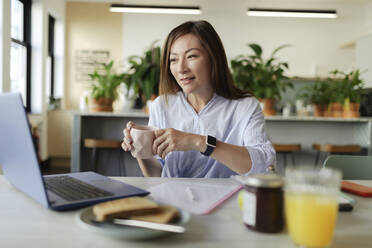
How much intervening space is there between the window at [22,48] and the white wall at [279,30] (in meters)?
1.77

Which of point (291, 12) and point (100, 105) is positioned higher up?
point (291, 12)

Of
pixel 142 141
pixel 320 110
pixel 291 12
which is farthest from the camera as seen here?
pixel 291 12

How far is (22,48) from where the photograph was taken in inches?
193

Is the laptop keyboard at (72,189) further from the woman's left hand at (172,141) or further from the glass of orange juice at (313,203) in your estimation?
the glass of orange juice at (313,203)

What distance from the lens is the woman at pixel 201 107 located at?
1.37 meters

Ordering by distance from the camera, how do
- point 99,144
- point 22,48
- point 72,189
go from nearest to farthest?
point 72,189
point 99,144
point 22,48

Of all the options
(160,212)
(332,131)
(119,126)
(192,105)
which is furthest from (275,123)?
(160,212)

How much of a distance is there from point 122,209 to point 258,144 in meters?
0.79

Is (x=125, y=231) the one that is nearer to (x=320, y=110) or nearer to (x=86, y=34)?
(x=320, y=110)

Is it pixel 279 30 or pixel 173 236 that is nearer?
pixel 173 236

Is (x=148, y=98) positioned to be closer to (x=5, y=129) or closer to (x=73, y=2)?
(x=5, y=129)

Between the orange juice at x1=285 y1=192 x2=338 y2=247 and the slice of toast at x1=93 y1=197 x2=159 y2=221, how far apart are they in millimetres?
256

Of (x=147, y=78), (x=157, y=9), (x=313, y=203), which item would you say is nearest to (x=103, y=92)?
(x=147, y=78)

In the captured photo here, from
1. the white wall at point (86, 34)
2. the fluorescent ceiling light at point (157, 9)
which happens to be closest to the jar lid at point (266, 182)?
the fluorescent ceiling light at point (157, 9)
